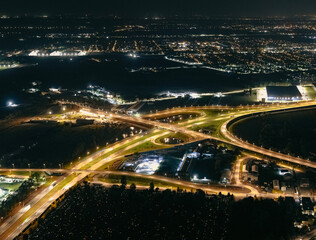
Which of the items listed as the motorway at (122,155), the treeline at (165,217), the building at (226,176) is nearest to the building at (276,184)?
the motorway at (122,155)

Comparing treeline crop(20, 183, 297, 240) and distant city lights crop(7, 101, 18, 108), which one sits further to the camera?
distant city lights crop(7, 101, 18, 108)

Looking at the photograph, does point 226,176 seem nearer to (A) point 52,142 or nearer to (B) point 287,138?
(B) point 287,138

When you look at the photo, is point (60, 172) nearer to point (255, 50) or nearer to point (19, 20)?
point (255, 50)

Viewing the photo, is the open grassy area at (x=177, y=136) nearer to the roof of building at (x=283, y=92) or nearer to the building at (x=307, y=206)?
the building at (x=307, y=206)

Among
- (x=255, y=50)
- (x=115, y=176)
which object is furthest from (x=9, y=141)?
(x=255, y=50)

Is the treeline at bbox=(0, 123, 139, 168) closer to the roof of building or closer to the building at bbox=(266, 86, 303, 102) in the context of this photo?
the building at bbox=(266, 86, 303, 102)

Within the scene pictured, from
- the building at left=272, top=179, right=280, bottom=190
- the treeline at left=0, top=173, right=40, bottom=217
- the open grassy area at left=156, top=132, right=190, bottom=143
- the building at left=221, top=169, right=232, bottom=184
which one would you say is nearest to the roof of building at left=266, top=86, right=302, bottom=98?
the open grassy area at left=156, top=132, right=190, bottom=143

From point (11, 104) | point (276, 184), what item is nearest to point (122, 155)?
point (276, 184)
